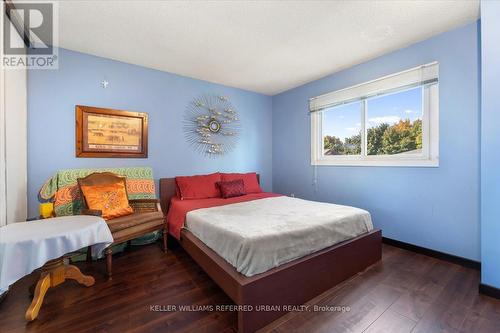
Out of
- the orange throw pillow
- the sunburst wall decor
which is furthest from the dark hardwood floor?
the sunburst wall decor

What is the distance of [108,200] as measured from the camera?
239 cm

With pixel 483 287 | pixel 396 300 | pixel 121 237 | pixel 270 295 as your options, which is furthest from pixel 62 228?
pixel 483 287

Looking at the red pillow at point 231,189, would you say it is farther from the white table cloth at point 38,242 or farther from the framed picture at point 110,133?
the white table cloth at point 38,242

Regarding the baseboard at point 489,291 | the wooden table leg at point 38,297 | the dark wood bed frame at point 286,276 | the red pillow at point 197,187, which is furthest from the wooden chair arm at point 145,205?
the baseboard at point 489,291

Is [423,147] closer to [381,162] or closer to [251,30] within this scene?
[381,162]

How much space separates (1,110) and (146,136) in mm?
1494

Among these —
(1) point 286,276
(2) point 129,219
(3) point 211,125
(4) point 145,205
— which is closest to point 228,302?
(1) point 286,276

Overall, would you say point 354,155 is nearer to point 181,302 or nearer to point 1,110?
point 181,302

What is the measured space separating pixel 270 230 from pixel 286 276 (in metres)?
0.34

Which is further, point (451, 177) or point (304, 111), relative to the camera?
point (304, 111)

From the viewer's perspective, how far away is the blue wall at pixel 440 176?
2.20 meters

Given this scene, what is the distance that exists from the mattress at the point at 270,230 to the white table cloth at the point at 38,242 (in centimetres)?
93

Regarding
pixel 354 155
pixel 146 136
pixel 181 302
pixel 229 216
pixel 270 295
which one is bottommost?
pixel 181 302

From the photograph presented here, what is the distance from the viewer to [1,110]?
181cm
